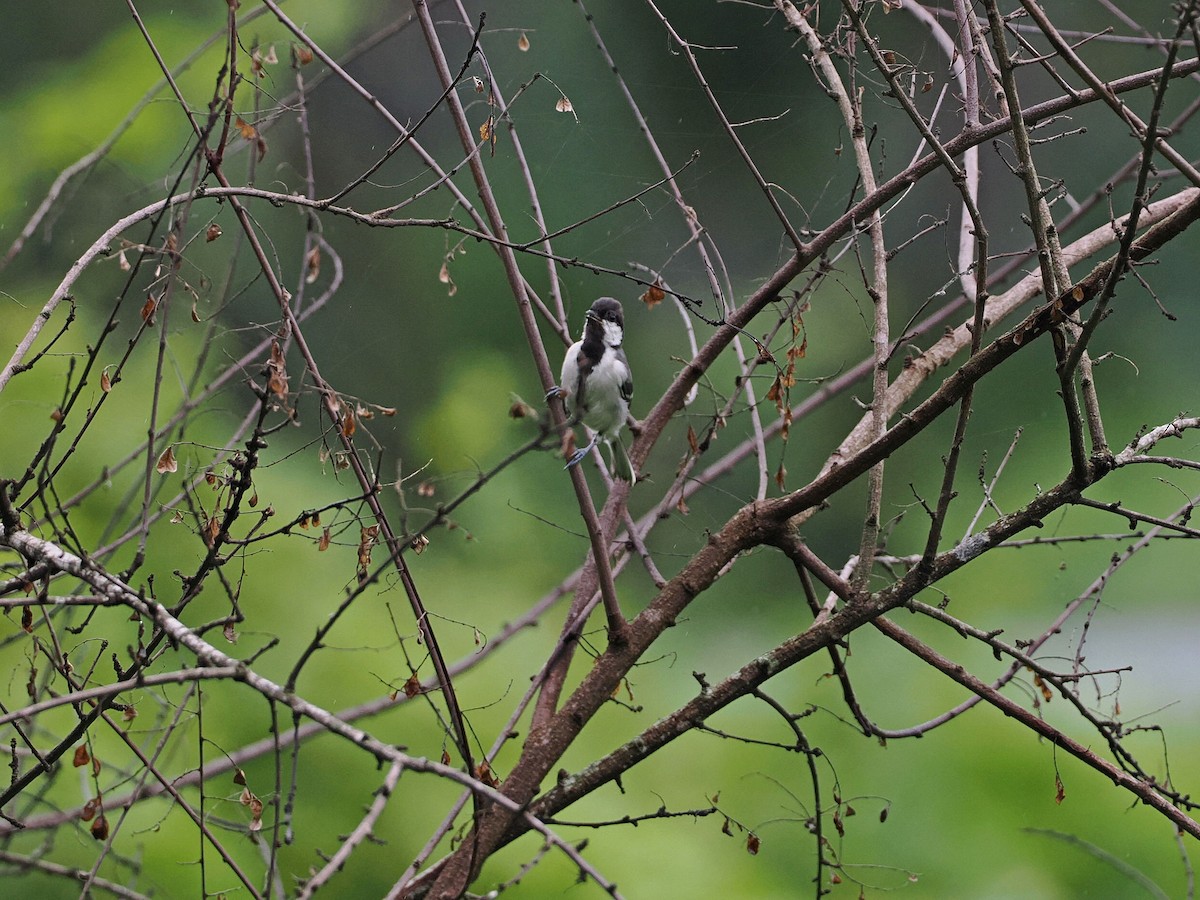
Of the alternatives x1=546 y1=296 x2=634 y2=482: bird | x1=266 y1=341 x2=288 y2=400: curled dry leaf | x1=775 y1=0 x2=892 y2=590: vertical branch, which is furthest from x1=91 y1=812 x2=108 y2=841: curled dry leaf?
x1=775 y1=0 x2=892 y2=590: vertical branch

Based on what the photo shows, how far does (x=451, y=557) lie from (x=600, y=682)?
1.00 meters

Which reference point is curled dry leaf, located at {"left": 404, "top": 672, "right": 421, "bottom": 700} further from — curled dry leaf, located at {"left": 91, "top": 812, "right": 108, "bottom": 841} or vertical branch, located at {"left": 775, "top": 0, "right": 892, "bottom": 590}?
vertical branch, located at {"left": 775, "top": 0, "right": 892, "bottom": 590}

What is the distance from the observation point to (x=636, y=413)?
6.50 ft

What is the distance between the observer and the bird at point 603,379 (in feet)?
4.37

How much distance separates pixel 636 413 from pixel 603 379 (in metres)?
0.63

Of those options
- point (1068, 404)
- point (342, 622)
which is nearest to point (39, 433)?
point (342, 622)

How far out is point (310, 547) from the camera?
2012mm

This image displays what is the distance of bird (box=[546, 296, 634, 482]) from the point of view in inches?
52.4

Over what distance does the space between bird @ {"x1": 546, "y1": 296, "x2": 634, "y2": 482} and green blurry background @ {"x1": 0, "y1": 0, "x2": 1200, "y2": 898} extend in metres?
0.40

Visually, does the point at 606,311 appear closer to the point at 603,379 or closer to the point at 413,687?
the point at 603,379

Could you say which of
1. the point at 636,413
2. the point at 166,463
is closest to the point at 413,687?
the point at 166,463

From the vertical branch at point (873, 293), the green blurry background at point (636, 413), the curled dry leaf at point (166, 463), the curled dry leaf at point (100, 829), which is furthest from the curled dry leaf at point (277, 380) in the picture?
the green blurry background at point (636, 413)

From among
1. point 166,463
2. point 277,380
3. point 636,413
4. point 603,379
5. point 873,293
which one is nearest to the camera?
point 277,380

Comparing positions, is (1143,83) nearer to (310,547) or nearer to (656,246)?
(656,246)
